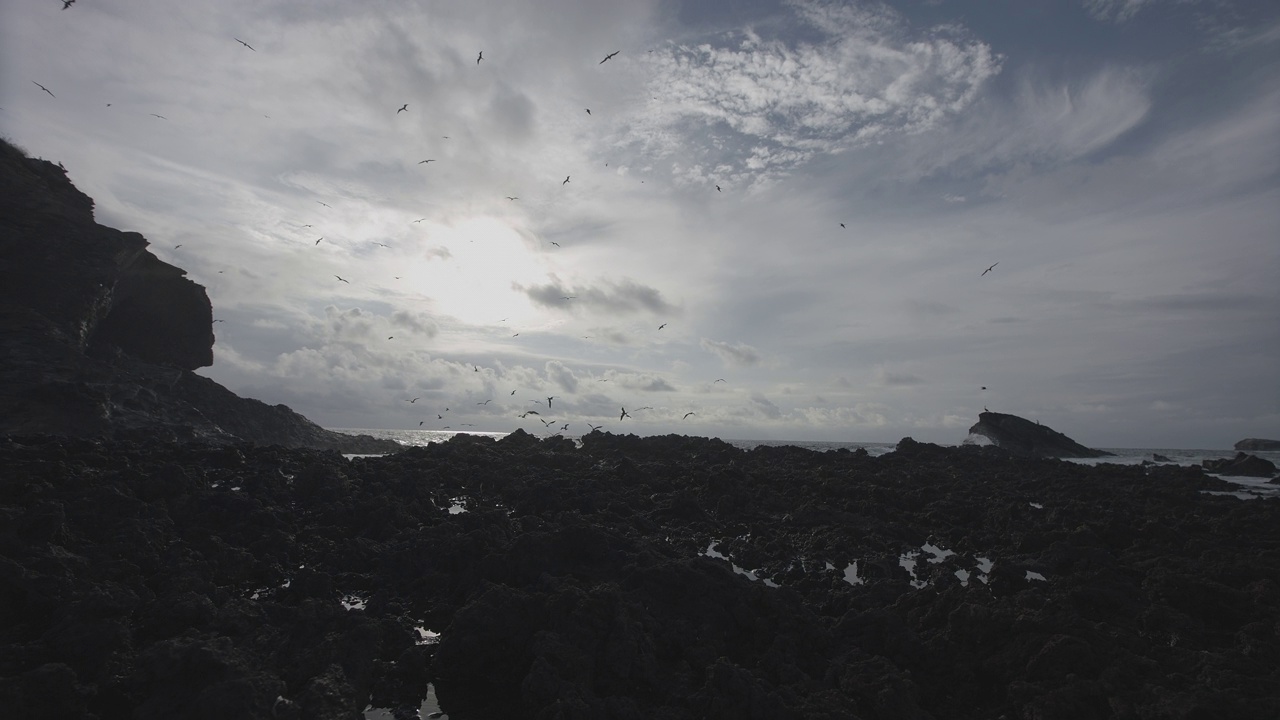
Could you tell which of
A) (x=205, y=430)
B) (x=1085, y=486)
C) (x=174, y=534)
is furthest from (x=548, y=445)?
(x=1085, y=486)

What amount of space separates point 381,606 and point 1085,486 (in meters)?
36.2

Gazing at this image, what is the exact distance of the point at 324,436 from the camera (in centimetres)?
6444

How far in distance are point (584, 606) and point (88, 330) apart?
147 ft

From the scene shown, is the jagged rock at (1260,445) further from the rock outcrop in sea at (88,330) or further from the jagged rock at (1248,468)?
the rock outcrop in sea at (88,330)

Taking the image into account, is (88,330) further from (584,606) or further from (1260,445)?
(1260,445)

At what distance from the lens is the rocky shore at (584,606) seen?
Result: 359 inches

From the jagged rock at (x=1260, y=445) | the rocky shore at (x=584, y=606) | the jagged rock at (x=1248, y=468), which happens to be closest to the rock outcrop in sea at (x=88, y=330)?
the rocky shore at (x=584, y=606)

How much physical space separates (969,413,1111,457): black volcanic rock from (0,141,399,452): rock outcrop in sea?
244 ft

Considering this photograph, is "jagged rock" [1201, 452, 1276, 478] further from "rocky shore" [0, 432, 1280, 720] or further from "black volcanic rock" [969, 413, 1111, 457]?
"rocky shore" [0, 432, 1280, 720]

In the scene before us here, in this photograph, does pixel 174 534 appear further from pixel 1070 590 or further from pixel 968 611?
pixel 1070 590

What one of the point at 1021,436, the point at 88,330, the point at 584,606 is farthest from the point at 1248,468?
the point at 88,330

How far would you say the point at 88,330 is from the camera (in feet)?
129

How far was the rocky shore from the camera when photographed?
9.11m

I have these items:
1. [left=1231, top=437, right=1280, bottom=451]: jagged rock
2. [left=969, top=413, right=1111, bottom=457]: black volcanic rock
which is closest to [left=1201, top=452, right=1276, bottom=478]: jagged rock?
[left=969, top=413, right=1111, bottom=457]: black volcanic rock
